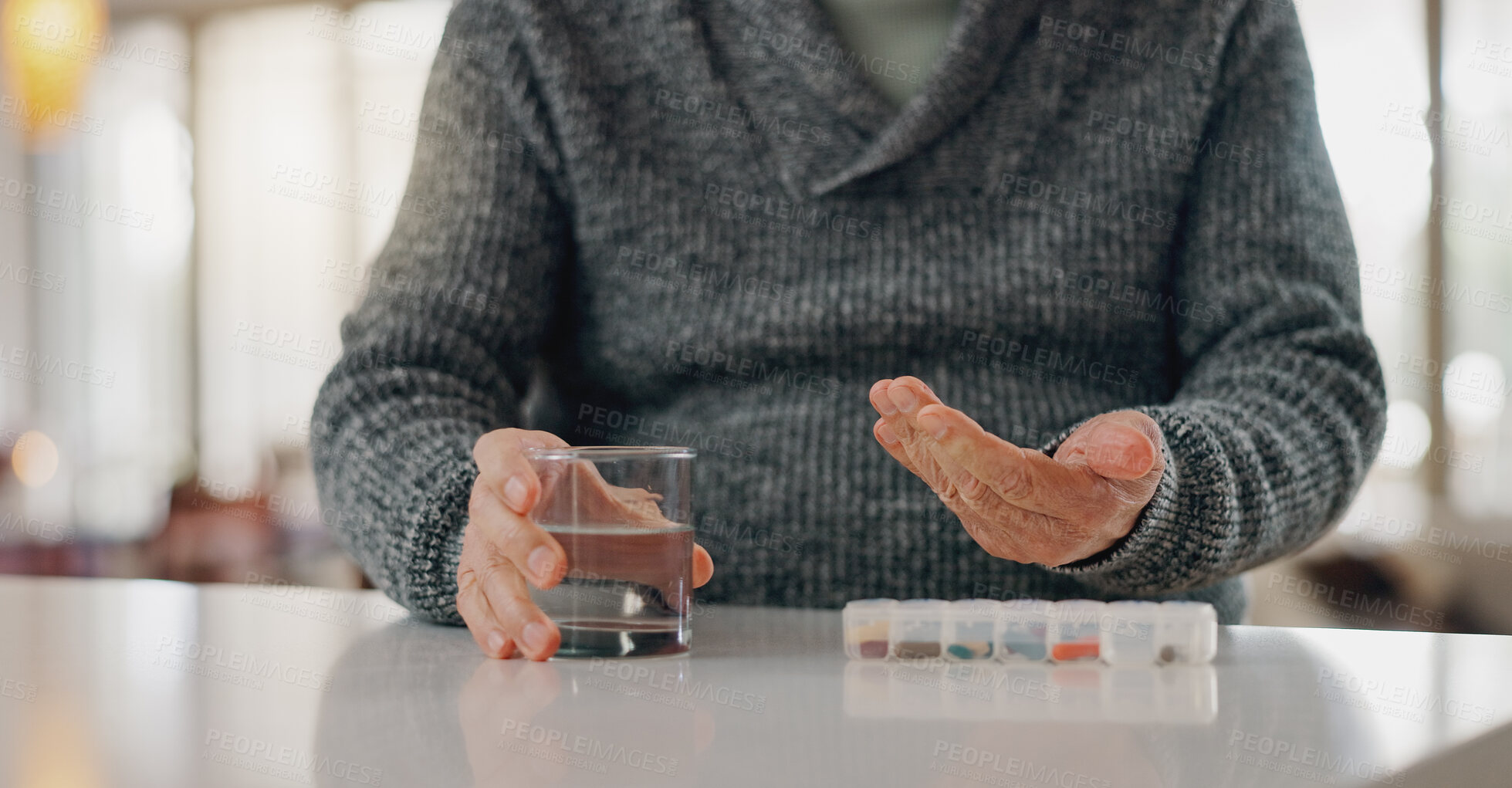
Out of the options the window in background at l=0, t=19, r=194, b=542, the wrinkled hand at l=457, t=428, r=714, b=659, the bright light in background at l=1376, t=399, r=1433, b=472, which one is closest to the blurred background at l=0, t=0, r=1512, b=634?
the window in background at l=0, t=19, r=194, b=542

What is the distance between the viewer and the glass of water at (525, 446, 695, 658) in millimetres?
504

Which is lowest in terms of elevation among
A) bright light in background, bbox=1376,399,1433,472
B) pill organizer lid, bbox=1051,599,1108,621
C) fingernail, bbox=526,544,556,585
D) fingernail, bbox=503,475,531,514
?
bright light in background, bbox=1376,399,1433,472

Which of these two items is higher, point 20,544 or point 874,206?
point 874,206

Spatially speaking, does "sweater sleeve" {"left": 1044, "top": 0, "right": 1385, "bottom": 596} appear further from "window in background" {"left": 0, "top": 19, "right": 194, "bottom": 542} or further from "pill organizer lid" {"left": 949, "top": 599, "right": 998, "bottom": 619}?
"window in background" {"left": 0, "top": 19, "right": 194, "bottom": 542}

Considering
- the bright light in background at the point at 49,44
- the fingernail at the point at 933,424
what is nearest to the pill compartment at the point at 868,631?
the fingernail at the point at 933,424

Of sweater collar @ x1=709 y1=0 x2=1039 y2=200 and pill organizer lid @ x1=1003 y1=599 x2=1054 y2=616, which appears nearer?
pill organizer lid @ x1=1003 y1=599 x2=1054 y2=616

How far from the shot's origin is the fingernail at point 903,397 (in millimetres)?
470

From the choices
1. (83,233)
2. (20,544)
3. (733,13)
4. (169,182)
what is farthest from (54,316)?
(733,13)

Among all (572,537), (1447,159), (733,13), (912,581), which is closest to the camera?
(572,537)

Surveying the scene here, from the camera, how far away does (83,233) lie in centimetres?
400

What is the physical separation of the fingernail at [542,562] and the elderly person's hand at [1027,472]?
0.15 m

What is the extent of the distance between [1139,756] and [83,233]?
4448 mm

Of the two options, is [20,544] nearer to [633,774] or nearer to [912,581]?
[912,581]

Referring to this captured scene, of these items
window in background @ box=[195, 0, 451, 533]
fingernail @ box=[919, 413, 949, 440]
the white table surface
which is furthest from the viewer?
window in background @ box=[195, 0, 451, 533]
